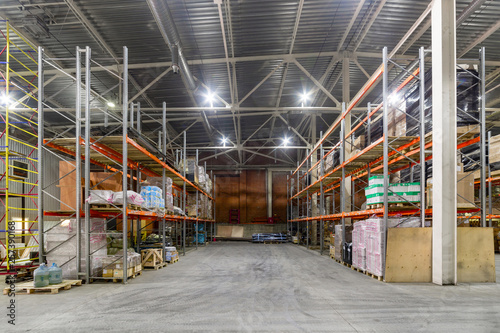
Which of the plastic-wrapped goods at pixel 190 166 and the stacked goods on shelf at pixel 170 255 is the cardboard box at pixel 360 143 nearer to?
the stacked goods on shelf at pixel 170 255

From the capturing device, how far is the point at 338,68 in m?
15.8

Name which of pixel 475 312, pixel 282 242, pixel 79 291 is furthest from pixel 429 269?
pixel 282 242

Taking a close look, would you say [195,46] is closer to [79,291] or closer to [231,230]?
[79,291]

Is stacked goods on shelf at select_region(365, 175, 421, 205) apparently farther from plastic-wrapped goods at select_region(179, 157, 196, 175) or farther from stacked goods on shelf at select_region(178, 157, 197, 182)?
plastic-wrapped goods at select_region(179, 157, 196, 175)

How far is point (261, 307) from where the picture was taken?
17.8ft

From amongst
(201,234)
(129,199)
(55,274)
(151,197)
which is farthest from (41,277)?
(201,234)

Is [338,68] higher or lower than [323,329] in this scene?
higher

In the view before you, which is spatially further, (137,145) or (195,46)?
(195,46)

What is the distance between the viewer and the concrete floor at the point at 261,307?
4.45m

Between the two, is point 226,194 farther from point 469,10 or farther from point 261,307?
point 261,307

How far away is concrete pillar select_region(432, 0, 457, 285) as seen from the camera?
7.12 m

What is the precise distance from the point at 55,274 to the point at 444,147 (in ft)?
25.9

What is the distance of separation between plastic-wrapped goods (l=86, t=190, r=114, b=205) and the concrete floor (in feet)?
5.55

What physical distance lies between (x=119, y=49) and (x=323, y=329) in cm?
1171
